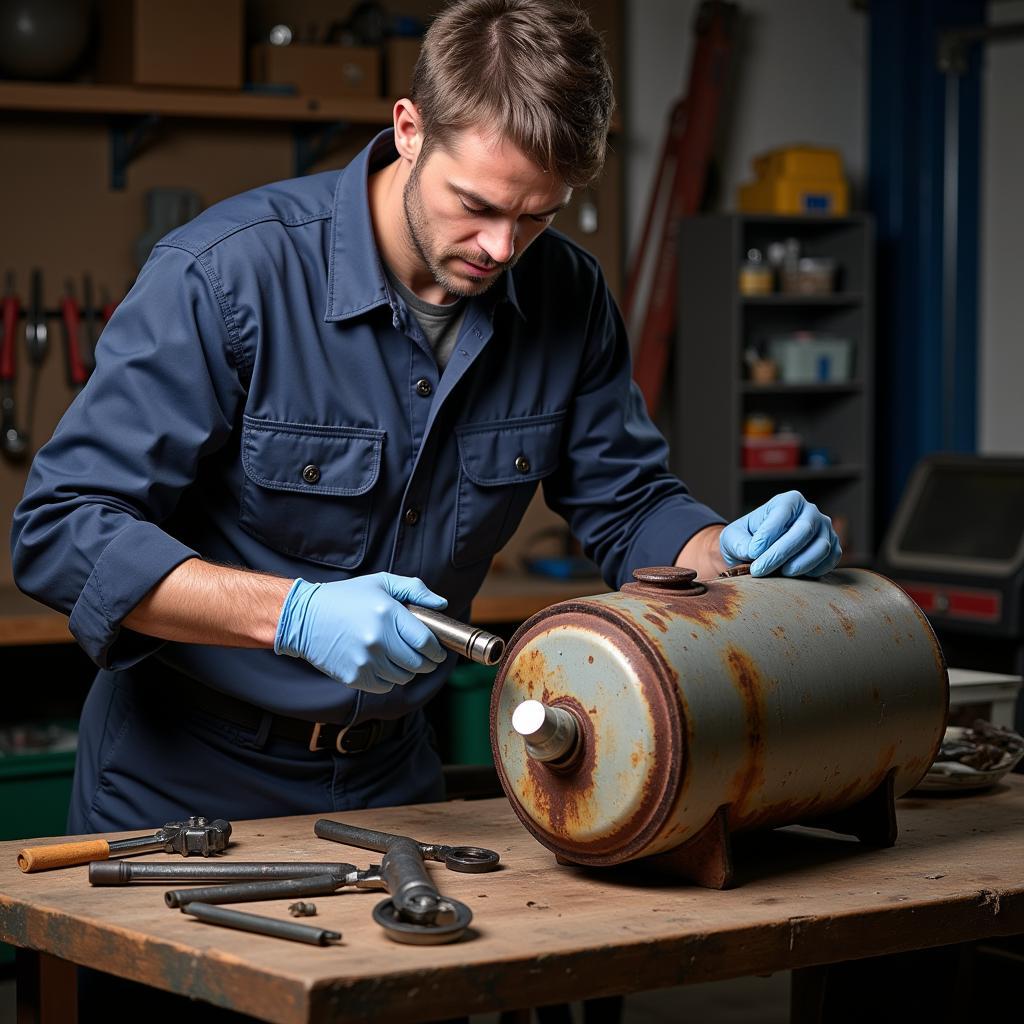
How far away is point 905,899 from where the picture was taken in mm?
1380

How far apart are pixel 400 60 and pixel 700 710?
308 centimetres

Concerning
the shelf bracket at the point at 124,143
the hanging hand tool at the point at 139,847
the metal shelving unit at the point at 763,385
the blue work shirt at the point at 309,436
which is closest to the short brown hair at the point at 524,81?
the blue work shirt at the point at 309,436

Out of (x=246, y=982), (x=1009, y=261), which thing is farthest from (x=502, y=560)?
(x=246, y=982)

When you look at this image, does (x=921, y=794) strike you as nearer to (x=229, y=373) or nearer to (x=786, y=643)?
(x=786, y=643)

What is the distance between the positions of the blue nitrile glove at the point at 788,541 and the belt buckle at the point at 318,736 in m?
0.49

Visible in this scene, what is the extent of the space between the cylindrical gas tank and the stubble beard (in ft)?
1.32

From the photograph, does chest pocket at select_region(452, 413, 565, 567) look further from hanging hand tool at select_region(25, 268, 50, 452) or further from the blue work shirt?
hanging hand tool at select_region(25, 268, 50, 452)

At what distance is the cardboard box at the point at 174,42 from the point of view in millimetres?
3736

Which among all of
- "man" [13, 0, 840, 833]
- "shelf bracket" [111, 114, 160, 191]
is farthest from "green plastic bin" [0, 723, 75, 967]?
"shelf bracket" [111, 114, 160, 191]

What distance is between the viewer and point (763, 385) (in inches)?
177

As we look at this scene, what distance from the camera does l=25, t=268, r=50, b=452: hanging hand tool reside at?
3824 millimetres

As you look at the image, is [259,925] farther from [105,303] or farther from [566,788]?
[105,303]

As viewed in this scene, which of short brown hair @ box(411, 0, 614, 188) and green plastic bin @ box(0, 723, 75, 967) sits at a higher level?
short brown hair @ box(411, 0, 614, 188)

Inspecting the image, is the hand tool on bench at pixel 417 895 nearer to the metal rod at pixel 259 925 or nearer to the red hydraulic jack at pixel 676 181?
the metal rod at pixel 259 925
